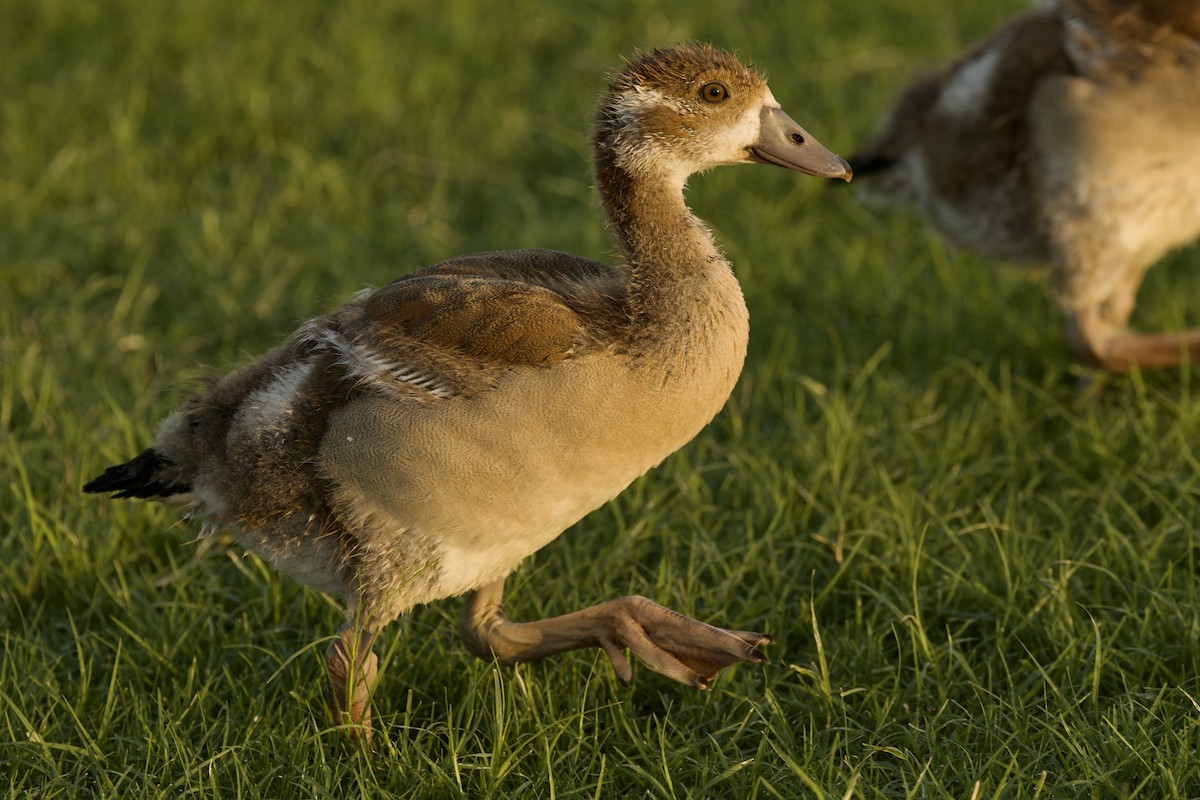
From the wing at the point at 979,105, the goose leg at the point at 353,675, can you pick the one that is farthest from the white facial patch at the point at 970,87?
the goose leg at the point at 353,675

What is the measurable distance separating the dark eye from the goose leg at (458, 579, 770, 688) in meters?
1.26

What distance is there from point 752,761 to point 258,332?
3.34 metres

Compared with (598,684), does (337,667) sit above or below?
above

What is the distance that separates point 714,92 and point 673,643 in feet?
4.45

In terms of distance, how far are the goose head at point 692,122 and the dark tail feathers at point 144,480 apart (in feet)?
4.52

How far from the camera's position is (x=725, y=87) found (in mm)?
3699

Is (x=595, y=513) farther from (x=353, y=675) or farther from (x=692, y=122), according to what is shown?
(x=692, y=122)

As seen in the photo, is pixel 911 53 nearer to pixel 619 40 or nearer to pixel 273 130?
pixel 619 40

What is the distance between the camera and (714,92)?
3689mm

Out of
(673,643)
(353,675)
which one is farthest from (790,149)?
(353,675)

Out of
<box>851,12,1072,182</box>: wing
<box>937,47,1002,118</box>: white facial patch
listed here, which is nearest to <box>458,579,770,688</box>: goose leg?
<box>851,12,1072,182</box>: wing

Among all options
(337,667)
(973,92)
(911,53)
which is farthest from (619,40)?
(337,667)

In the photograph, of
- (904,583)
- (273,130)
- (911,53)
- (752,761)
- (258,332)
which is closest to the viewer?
(752,761)

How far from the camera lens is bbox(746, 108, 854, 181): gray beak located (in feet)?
12.3
